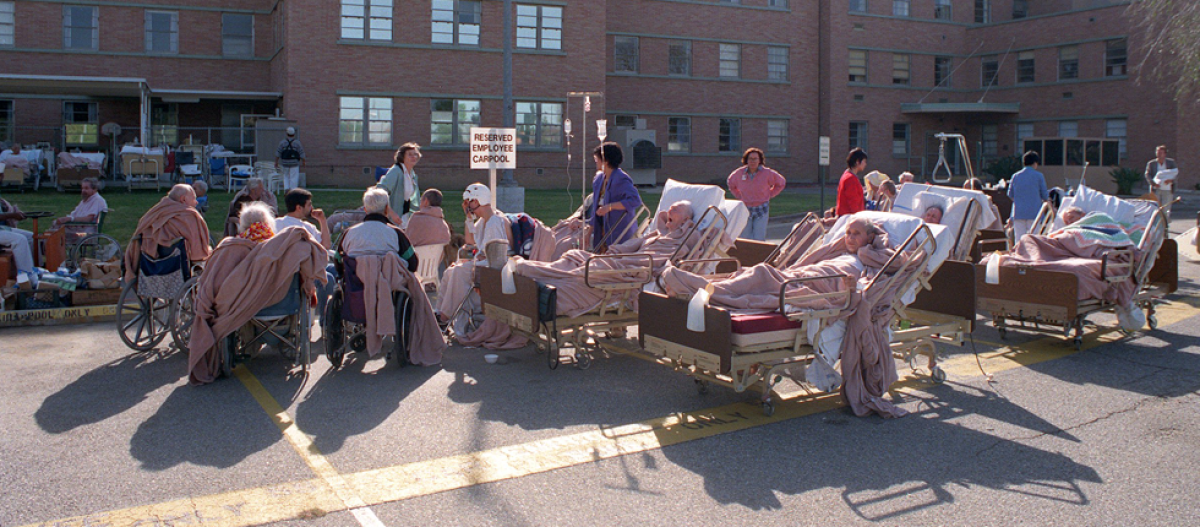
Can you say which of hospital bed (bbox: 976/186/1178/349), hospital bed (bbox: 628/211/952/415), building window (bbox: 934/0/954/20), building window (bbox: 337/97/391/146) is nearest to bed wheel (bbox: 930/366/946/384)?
hospital bed (bbox: 628/211/952/415)

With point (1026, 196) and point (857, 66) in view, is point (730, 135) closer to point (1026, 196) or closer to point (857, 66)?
point (857, 66)

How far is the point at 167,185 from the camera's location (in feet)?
87.4

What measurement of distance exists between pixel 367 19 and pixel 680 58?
44.0ft

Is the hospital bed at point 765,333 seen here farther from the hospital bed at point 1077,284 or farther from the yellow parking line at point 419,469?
the hospital bed at point 1077,284

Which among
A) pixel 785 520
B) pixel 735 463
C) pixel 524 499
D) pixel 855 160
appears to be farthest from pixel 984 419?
pixel 855 160

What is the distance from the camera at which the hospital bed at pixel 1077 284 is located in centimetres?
879

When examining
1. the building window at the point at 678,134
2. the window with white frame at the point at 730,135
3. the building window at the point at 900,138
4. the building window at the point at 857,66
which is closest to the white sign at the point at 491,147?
the building window at the point at 678,134

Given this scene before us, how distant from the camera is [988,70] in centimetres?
4462

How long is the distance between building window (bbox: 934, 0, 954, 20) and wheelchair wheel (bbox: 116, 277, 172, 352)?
1641 inches

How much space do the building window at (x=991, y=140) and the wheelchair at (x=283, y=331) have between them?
138ft

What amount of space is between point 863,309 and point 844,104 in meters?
36.5

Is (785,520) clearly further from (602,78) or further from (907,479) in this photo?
(602,78)

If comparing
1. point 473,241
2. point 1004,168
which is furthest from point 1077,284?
point 1004,168

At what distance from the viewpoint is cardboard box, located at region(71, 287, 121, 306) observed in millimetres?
10641
